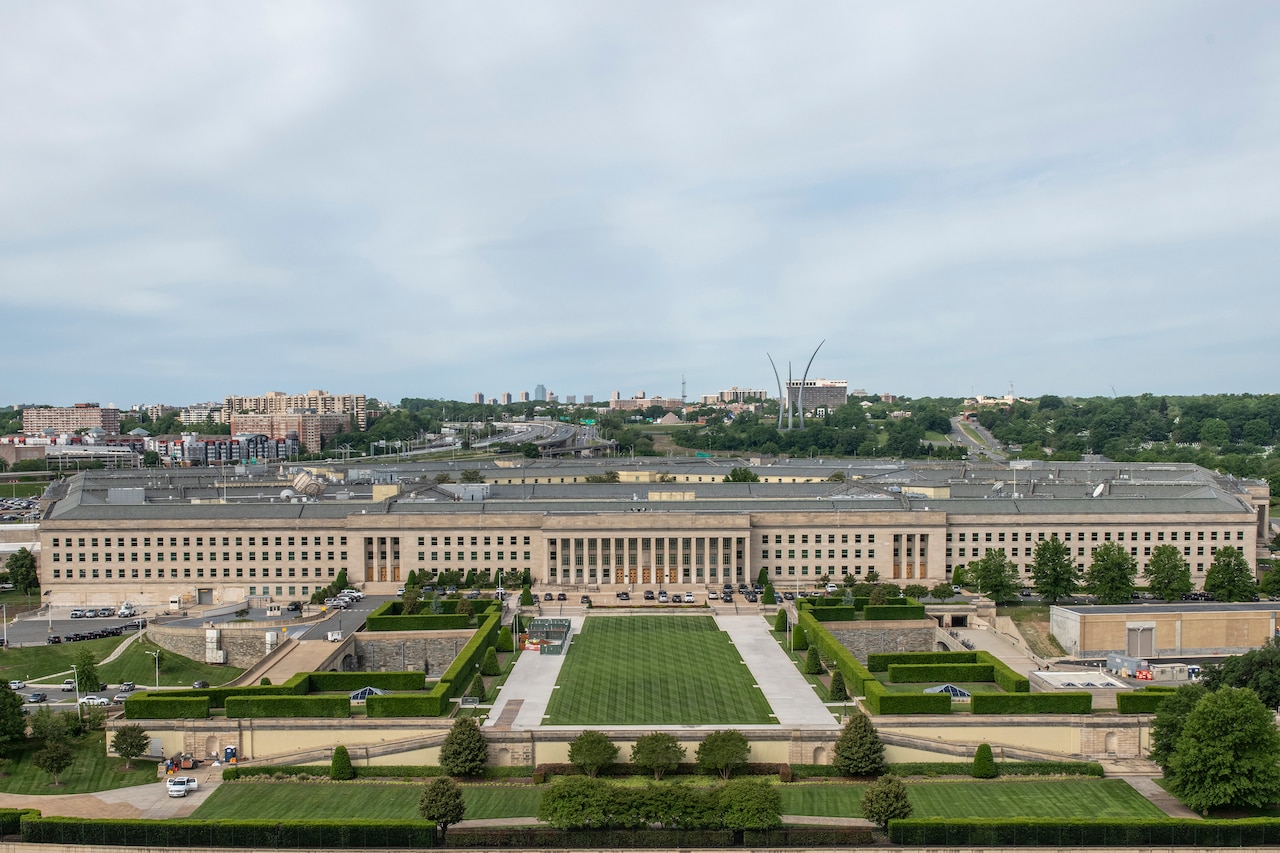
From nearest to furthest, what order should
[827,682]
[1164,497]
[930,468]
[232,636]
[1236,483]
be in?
[827,682], [232,636], [1164,497], [1236,483], [930,468]

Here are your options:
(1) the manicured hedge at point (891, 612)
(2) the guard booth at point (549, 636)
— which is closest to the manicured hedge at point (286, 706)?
(2) the guard booth at point (549, 636)

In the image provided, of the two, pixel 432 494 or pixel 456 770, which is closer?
pixel 456 770

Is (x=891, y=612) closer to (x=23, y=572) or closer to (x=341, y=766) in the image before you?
(x=341, y=766)

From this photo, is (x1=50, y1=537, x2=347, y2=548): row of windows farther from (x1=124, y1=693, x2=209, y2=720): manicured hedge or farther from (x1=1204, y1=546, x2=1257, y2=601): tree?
(x1=1204, y1=546, x2=1257, y2=601): tree

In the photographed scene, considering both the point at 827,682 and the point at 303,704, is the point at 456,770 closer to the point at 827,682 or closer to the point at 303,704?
the point at 303,704

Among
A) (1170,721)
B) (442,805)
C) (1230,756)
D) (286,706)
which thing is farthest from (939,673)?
(286,706)

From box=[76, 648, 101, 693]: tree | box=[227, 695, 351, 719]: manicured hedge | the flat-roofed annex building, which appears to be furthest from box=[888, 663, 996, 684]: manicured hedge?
box=[76, 648, 101, 693]: tree

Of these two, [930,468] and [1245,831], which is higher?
[930,468]

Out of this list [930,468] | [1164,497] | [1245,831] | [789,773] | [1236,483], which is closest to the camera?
[1245,831]

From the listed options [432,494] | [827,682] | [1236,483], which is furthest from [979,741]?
[1236,483]
